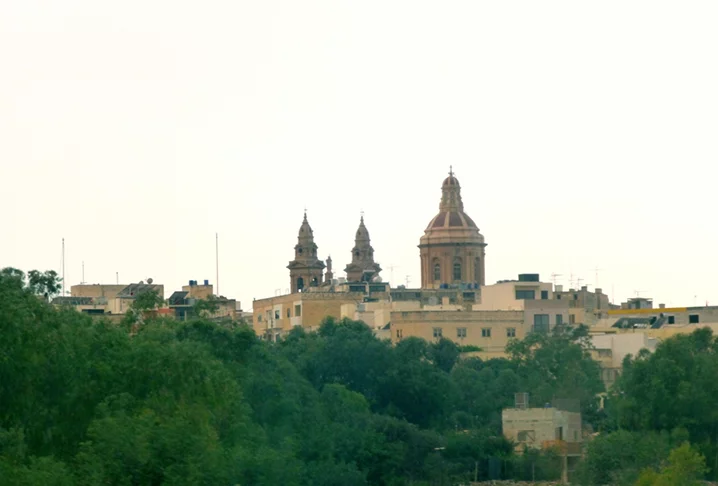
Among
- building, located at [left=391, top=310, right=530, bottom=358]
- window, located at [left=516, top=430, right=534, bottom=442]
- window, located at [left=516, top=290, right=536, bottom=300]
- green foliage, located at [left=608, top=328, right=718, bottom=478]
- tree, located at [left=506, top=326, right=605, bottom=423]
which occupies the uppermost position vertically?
window, located at [left=516, top=290, right=536, bottom=300]

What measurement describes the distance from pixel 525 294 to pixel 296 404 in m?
84.2

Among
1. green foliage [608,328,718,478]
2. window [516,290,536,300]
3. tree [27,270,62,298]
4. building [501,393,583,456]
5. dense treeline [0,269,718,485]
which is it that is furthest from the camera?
window [516,290,536,300]

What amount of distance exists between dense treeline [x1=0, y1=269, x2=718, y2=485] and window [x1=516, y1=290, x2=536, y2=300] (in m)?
11.4

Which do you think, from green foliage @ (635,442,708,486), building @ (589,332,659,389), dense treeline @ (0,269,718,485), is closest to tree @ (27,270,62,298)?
dense treeline @ (0,269,718,485)

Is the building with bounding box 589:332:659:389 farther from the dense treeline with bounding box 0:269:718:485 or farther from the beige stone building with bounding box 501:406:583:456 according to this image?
the beige stone building with bounding box 501:406:583:456

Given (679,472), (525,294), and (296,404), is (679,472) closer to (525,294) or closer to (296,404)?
(296,404)

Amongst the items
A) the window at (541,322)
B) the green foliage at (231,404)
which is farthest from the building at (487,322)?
the green foliage at (231,404)

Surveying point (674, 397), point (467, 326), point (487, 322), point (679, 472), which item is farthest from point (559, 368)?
point (679, 472)

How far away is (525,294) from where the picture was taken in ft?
617

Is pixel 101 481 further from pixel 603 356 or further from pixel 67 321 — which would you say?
pixel 603 356

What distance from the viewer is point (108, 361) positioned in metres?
78.8

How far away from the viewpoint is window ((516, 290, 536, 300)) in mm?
187375

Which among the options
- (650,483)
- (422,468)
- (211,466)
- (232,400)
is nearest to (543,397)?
(422,468)

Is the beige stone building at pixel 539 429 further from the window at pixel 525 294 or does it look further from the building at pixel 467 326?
the window at pixel 525 294
